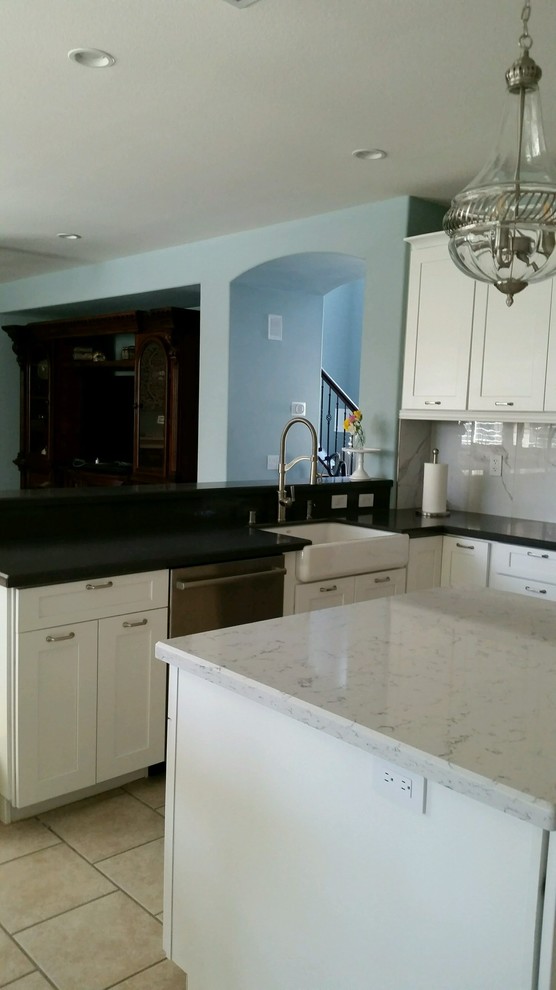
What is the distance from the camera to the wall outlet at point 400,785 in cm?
127

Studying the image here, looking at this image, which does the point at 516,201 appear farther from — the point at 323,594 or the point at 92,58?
the point at 323,594

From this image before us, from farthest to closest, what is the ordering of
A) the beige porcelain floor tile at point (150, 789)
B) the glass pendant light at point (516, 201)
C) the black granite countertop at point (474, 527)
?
the black granite countertop at point (474, 527)
the beige porcelain floor tile at point (150, 789)
the glass pendant light at point (516, 201)

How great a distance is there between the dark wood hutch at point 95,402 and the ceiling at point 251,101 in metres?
1.93

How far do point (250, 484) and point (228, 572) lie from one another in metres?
0.97

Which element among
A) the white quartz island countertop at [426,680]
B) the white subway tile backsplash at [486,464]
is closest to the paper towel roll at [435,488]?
the white subway tile backsplash at [486,464]

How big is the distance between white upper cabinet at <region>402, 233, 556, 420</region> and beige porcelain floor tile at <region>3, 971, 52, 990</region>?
3012mm

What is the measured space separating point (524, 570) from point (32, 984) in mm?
2533

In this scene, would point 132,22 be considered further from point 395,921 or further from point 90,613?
point 395,921

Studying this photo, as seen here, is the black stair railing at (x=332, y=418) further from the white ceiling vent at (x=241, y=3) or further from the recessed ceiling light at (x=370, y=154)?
the white ceiling vent at (x=241, y=3)

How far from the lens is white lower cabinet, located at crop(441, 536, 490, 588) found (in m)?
3.73

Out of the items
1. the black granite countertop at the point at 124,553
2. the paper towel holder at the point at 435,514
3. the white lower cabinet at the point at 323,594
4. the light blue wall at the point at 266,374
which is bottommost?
the white lower cabinet at the point at 323,594

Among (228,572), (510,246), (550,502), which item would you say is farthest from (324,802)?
(550,502)

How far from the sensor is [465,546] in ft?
12.5

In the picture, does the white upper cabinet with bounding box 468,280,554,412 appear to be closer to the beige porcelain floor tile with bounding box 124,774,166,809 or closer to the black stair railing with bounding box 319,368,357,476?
the beige porcelain floor tile with bounding box 124,774,166,809
